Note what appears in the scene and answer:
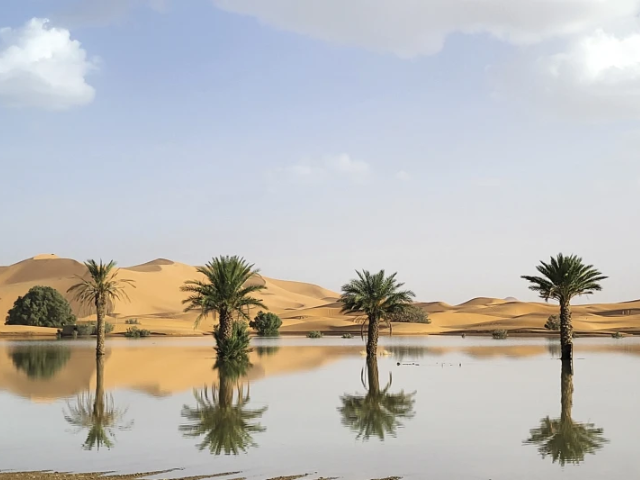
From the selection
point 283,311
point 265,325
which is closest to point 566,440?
point 265,325

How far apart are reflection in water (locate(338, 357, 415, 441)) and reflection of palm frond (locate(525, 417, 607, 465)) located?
8.05ft

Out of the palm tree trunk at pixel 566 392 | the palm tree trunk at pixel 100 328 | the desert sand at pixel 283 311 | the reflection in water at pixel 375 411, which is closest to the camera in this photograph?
the reflection in water at pixel 375 411

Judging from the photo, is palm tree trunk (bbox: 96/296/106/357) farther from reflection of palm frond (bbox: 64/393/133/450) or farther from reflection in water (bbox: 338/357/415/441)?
reflection in water (bbox: 338/357/415/441)

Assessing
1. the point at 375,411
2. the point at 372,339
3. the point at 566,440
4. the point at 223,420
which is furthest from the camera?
the point at 372,339

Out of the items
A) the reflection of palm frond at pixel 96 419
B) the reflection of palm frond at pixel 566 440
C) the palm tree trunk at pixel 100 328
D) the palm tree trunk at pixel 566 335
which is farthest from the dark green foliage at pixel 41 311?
the reflection of palm frond at pixel 566 440

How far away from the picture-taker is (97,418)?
50.5ft

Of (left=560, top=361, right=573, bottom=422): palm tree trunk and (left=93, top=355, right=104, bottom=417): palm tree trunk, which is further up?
(left=560, top=361, right=573, bottom=422): palm tree trunk

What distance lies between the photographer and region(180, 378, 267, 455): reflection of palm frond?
12.3 meters

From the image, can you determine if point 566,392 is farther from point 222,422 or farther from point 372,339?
point 372,339

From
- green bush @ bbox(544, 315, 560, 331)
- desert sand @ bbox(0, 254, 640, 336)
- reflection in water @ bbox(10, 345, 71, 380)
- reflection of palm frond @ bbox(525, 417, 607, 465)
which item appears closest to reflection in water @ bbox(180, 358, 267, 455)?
reflection of palm frond @ bbox(525, 417, 607, 465)

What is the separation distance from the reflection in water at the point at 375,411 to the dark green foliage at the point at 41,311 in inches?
2685

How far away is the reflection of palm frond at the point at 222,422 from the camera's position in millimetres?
12273

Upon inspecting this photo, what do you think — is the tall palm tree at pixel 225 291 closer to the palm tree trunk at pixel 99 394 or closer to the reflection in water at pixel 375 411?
the palm tree trunk at pixel 99 394

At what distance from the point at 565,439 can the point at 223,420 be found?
6172 mm
